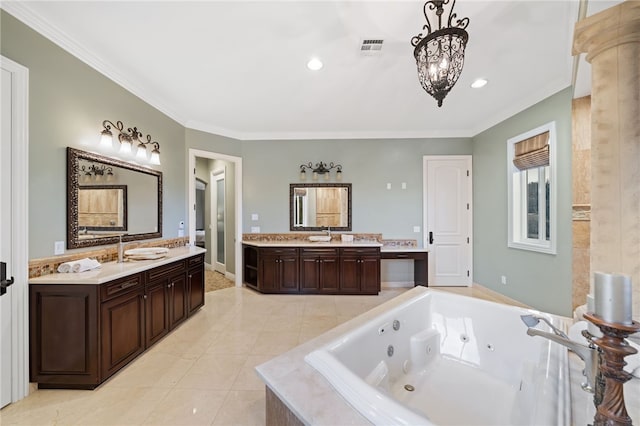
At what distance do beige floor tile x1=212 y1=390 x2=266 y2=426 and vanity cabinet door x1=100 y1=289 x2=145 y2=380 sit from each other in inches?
39.7

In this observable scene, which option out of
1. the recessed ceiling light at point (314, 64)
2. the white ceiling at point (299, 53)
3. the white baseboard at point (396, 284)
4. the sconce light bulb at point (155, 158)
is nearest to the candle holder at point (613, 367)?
the white ceiling at point (299, 53)

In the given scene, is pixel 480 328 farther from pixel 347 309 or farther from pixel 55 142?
pixel 55 142

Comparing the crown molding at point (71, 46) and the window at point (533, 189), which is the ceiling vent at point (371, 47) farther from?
the crown molding at point (71, 46)

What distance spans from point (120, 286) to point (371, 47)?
9.55 feet

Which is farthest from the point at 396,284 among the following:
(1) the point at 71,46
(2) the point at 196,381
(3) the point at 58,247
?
(1) the point at 71,46

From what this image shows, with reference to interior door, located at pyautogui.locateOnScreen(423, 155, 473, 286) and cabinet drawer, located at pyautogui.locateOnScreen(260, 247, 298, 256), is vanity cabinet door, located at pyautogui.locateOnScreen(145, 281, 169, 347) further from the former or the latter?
interior door, located at pyautogui.locateOnScreen(423, 155, 473, 286)

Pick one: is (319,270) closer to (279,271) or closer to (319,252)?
(319,252)

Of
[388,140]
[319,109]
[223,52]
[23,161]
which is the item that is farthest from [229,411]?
[388,140]

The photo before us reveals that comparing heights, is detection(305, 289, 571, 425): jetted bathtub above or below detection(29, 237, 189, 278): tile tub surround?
below

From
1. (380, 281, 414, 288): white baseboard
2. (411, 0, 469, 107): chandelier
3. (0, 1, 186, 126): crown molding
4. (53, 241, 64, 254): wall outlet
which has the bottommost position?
(380, 281, 414, 288): white baseboard

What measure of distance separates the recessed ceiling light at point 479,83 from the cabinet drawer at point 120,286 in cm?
398

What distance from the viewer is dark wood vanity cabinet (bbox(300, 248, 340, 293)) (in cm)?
387

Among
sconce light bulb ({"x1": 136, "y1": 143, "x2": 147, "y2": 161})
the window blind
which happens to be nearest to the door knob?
sconce light bulb ({"x1": 136, "y1": 143, "x2": 147, "y2": 161})

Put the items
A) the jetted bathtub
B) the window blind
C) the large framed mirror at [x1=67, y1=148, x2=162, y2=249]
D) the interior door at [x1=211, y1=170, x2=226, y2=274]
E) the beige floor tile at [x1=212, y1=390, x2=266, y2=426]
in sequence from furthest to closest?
1. the interior door at [x1=211, y1=170, x2=226, y2=274]
2. the window blind
3. the large framed mirror at [x1=67, y1=148, x2=162, y2=249]
4. the beige floor tile at [x1=212, y1=390, x2=266, y2=426]
5. the jetted bathtub
